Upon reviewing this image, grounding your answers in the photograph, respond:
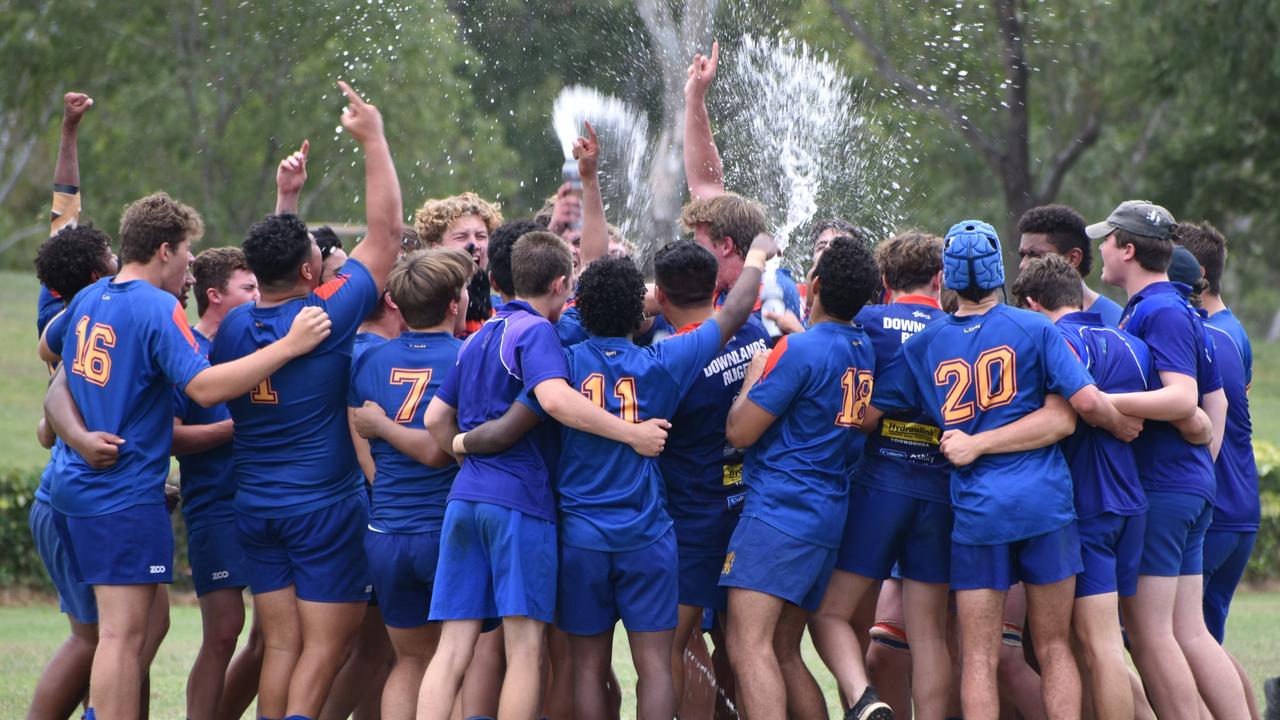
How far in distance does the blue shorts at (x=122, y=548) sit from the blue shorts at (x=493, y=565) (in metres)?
1.17

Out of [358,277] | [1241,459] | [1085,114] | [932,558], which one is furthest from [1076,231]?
[1085,114]

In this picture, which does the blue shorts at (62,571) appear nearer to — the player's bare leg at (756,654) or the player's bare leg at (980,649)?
the player's bare leg at (756,654)

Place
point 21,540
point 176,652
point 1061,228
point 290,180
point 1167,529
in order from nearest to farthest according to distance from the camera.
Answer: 1. point 1167,529
2. point 290,180
3. point 1061,228
4. point 176,652
5. point 21,540

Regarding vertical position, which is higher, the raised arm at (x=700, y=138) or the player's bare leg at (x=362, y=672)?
the raised arm at (x=700, y=138)

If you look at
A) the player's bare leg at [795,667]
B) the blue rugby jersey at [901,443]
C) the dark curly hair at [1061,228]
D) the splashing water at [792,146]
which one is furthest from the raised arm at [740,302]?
the splashing water at [792,146]

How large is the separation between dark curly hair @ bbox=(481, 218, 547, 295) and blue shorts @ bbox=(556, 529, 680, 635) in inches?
48.3

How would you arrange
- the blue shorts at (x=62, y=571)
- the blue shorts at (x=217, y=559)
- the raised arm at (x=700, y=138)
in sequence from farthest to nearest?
the raised arm at (x=700, y=138), the blue shorts at (x=217, y=559), the blue shorts at (x=62, y=571)

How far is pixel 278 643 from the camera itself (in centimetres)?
593

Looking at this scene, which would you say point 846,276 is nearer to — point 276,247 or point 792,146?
point 276,247

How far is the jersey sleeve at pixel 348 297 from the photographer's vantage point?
5.84 metres

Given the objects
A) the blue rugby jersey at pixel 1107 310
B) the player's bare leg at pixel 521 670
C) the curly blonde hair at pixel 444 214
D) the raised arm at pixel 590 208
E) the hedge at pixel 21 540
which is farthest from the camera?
the hedge at pixel 21 540

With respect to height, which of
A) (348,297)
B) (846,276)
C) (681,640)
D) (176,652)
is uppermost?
(846,276)

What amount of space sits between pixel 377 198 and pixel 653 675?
7.36 feet

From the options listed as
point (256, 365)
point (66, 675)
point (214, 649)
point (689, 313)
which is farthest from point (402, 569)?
point (66, 675)
